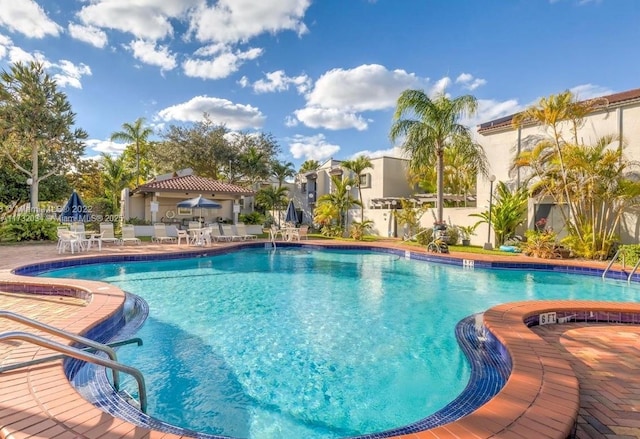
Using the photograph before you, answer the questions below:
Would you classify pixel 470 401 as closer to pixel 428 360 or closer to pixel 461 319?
pixel 428 360

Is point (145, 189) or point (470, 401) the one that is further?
point (145, 189)

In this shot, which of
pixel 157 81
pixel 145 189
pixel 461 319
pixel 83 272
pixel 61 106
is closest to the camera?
pixel 461 319

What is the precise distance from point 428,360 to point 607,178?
42.4 ft

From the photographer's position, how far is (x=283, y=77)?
21.6 meters

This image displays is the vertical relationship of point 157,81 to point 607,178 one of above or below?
above

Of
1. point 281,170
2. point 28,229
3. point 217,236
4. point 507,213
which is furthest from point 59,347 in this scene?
point 281,170

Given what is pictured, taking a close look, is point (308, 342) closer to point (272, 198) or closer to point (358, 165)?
point (358, 165)

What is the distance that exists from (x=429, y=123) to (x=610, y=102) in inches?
299

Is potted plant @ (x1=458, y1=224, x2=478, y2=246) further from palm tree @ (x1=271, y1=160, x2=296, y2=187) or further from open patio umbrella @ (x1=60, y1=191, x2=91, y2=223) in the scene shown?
palm tree @ (x1=271, y1=160, x2=296, y2=187)

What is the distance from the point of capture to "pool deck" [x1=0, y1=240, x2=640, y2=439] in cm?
243

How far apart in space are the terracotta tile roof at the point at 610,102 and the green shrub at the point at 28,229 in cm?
2517

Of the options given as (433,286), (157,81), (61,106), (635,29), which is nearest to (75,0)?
(157,81)

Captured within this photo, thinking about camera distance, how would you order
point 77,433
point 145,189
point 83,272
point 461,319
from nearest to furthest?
1. point 77,433
2. point 461,319
3. point 83,272
4. point 145,189

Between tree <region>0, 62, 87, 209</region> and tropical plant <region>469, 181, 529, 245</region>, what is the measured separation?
94.1ft
